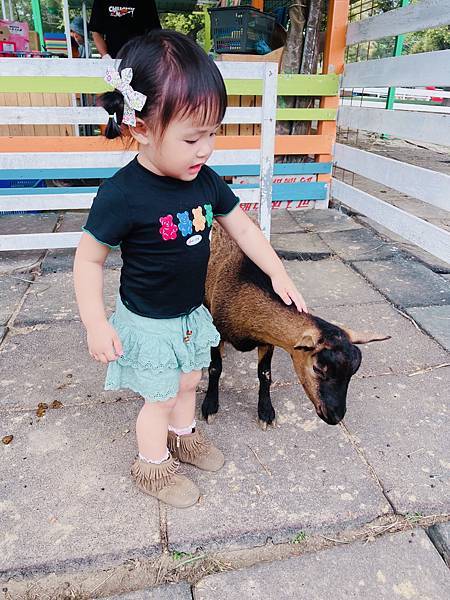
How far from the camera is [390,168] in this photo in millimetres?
4867

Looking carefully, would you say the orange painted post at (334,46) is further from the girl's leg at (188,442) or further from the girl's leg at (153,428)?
the girl's leg at (153,428)

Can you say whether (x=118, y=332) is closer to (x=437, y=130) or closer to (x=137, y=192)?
(x=137, y=192)

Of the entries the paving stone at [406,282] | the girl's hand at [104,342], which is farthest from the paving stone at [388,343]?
the girl's hand at [104,342]

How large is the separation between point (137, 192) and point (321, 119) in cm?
464

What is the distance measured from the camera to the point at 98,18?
516 cm

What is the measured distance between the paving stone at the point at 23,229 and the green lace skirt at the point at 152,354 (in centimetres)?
285

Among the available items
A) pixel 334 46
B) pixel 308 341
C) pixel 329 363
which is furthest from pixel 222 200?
pixel 334 46

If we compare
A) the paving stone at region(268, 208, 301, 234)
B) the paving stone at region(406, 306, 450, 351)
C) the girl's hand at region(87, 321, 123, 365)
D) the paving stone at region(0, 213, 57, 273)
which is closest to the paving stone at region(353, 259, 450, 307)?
the paving stone at region(406, 306, 450, 351)

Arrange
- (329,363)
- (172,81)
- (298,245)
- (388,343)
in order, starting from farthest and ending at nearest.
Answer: (298,245) < (388,343) < (329,363) < (172,81)

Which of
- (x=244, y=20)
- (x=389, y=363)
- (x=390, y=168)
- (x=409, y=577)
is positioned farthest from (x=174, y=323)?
(x=244, y=20)

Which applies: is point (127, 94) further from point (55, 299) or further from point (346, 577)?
point (55, 299)

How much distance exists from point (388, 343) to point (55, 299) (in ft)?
7.95

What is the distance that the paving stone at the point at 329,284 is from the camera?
3.97 meters

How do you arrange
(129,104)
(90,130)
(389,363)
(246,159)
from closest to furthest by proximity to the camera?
1. (129,104)
2. (389,363)
3. (246,159)
4. (90,130)
